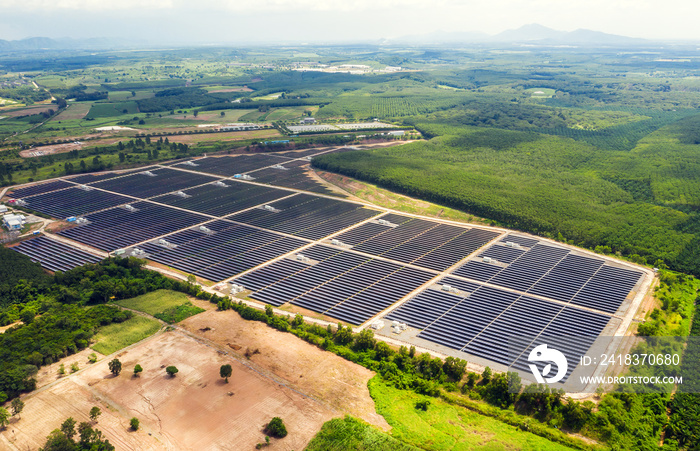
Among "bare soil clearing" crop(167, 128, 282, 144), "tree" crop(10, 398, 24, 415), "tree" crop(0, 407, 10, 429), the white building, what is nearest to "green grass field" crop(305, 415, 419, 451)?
"tree" crop(10, 398, 24, 415)

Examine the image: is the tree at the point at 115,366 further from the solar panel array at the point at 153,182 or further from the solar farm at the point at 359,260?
the solar panel array at the point at 153,182

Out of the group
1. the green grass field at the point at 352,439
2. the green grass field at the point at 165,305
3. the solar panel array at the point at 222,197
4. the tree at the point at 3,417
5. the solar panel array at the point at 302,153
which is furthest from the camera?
the solar panel array at the point at 302,153

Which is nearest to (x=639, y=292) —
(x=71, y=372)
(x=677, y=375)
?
(x=677, y=375)

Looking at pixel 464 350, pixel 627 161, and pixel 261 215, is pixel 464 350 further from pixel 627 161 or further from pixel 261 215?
pixel 627 161

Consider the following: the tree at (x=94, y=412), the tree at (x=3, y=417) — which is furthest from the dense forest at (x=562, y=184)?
the tree at (x=3, y=417)

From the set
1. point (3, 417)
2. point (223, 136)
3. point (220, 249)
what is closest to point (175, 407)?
point (3, 417)

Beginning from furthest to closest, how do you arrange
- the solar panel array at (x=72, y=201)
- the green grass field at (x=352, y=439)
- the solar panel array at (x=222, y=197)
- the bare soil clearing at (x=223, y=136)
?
1. the bare soil clearing at (x=223, y=136)
2. the solar panel array at (x=222, y=197)
3. the solar panel array at (x=72, y=201)
4. the green grass field at (x=352, y=439)
